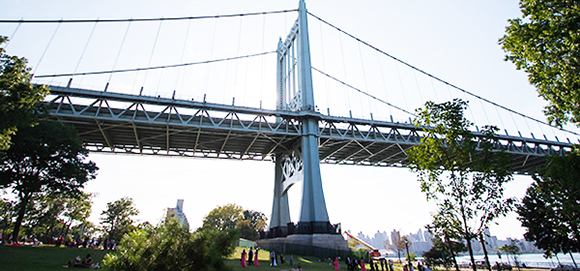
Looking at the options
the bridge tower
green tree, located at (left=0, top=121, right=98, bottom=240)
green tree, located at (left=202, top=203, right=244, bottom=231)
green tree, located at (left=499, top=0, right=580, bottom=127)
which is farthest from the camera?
green tree, located at (left=202, top=203, right=244, bottom=231)

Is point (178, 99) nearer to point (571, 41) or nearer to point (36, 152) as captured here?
point (36, 152)

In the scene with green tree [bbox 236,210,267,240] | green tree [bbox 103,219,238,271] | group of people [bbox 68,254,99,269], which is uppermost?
green tree [bbox 236,210,267,240]

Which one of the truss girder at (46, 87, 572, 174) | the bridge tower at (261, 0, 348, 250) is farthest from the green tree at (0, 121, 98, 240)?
the bridge tower at (261, 0, 348, 250)

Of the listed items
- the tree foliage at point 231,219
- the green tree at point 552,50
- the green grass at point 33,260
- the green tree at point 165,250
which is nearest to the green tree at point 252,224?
the tree foliage at point 231,219

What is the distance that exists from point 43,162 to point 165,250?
27.2 m

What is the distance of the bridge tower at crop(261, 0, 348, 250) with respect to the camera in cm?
2827

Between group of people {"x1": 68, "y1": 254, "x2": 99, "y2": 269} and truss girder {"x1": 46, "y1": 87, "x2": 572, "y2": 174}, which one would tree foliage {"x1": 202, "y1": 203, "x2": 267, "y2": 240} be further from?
group of people {"x1": 68, "y1": 254, "x2": 99, "y2": 269}

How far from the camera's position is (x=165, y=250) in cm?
485

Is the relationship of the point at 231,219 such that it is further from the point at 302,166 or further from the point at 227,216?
the point at 302,166

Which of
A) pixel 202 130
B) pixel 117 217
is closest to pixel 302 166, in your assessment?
pixel 202 130

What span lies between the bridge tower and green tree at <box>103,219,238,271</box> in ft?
76.1

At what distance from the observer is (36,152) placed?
23703mm

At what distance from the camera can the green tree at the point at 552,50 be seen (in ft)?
35.6

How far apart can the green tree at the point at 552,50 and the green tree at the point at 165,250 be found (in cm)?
1358
